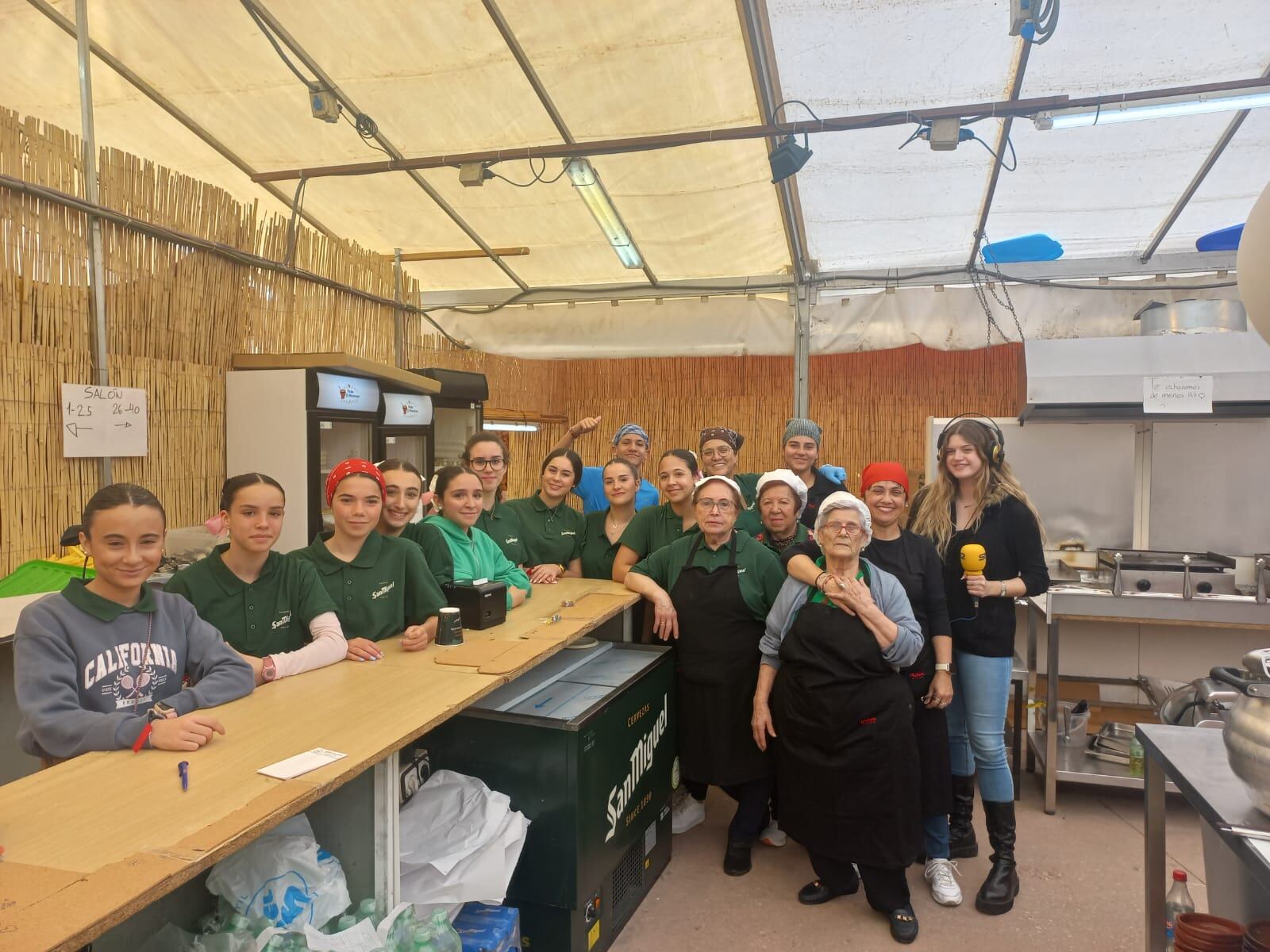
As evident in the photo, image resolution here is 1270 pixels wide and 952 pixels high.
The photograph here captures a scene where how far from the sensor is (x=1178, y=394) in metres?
3.71

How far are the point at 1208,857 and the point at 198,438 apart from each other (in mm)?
4615

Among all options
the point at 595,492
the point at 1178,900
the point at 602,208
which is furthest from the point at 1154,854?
the point at 602,208

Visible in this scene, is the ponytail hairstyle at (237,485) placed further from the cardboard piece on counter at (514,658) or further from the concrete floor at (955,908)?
the concrete floor at (955,908)

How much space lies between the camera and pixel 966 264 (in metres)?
6.49

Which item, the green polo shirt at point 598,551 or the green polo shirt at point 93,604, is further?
the green polo shirt at point 598,551


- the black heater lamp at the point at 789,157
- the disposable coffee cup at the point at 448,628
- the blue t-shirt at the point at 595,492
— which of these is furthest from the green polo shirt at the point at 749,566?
the black heater lamp at the point at 789,157

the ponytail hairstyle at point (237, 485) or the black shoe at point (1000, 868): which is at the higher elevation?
the ponytail hairstyle at point (237, 485)

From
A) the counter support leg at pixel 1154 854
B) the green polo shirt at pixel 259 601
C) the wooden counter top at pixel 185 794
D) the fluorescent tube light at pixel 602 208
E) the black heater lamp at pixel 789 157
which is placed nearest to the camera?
the wooden counter top at pixel 185 794

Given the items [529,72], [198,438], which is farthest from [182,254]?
[529,72]

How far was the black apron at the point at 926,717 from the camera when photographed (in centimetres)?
282

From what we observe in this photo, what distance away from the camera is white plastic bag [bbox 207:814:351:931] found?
1729 mm

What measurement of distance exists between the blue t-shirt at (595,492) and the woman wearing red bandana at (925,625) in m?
1.53

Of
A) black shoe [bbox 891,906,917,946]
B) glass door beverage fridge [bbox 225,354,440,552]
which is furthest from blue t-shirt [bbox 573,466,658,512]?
black shoe [bbox 891,906,917,946]

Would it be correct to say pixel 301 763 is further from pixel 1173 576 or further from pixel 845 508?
pixel 1173 576
